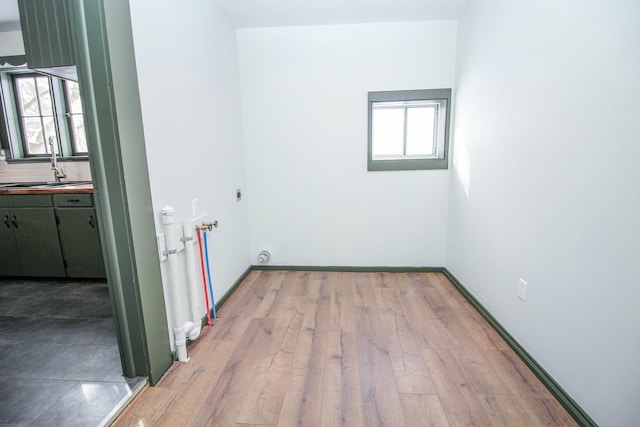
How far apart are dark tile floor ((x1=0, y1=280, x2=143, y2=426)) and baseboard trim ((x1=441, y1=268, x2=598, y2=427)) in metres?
2.13

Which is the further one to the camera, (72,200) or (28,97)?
(28,97)

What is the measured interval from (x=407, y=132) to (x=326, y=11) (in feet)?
4.45

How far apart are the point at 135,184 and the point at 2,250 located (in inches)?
100

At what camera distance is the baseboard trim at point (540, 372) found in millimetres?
1293

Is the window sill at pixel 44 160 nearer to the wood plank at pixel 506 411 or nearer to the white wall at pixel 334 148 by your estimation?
the white wall at pixel 334 148

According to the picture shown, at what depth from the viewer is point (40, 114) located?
10.4ft

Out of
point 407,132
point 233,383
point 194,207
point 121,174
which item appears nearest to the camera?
point 121,174

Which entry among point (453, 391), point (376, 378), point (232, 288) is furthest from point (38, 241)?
point (453, 391)

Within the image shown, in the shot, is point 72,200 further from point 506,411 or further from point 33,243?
point 506,411

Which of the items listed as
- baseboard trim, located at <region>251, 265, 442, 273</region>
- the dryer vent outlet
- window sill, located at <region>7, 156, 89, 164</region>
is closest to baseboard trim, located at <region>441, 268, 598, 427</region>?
baseboard trim, located at <region>251, 265, 442, 273</region>

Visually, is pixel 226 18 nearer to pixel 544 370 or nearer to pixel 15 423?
pixel 15 423

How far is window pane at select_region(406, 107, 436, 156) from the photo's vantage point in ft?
9.80

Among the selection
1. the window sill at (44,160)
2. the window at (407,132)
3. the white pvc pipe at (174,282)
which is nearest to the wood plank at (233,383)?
the white pvc pipe at (174,282)

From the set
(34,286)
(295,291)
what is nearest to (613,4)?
(295,291)
